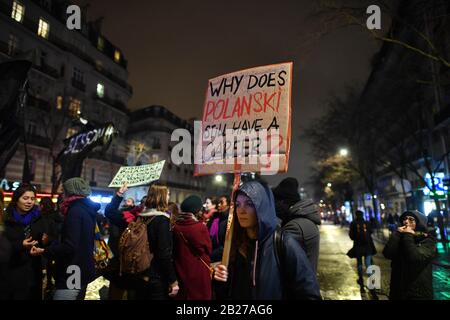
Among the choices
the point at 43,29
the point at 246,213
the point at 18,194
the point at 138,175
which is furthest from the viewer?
the point at 43,29

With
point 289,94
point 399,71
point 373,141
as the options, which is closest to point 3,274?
point 289,94

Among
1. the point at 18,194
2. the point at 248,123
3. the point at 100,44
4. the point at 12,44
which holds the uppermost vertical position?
the point at 100,44

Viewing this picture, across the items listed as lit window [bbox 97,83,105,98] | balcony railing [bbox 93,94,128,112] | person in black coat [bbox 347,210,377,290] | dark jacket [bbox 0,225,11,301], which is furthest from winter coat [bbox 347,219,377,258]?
lit window [bbox 97,83,105,98]

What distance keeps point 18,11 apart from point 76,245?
30.7 metres

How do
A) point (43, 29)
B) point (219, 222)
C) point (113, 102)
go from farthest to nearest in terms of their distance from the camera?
point (113, 102), point (43, 29), point (219, 222)

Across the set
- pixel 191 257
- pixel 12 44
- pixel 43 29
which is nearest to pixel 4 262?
pixel 191 257

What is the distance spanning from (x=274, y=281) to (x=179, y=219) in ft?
6.25

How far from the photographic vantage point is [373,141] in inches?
982

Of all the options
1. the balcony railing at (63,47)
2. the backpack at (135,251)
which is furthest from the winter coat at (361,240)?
the balcony railing at (63,47)

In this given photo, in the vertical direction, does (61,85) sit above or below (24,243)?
above

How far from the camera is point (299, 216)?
3.50 meters

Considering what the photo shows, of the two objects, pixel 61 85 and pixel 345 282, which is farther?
pixel 61 85

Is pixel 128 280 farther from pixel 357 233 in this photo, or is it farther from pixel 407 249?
pixel 357 233

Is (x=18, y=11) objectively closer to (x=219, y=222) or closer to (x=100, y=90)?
(x=100, y=90)
